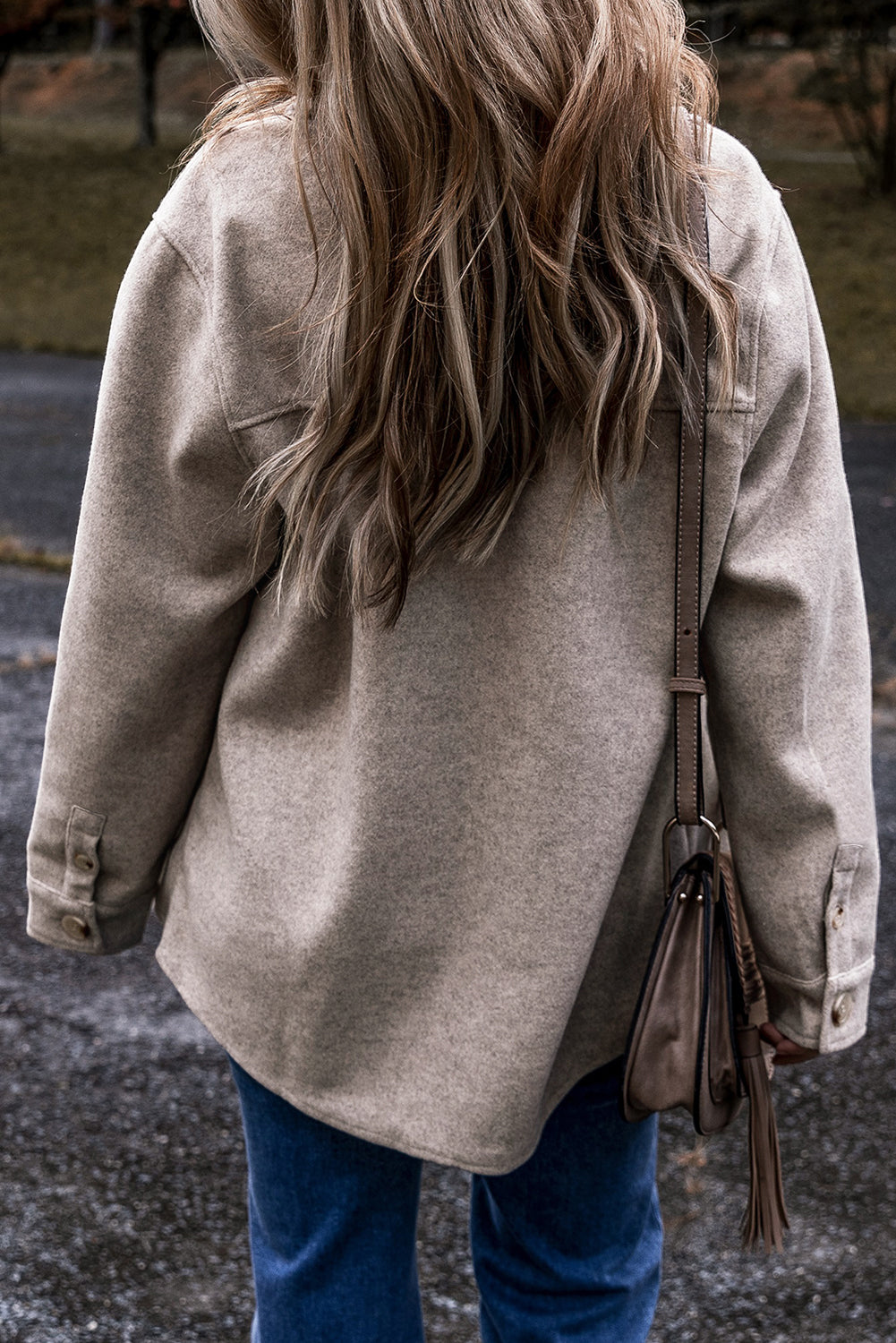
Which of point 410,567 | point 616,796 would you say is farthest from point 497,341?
point 616,796

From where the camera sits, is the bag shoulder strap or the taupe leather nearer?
the bag shoulder strap

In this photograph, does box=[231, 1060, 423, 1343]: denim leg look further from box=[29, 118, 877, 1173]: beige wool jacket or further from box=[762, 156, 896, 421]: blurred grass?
box=[762, 156, 896, 421]: blurred grass

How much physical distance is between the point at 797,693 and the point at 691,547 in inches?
7.0

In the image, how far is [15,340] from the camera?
13.4 meters

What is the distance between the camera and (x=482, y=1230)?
1.55 meters

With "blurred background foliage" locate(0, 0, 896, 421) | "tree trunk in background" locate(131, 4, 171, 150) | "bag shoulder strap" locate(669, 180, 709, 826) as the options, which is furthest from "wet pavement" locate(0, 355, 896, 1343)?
"tree trunk in background" locate(131, 4, 171, 150)

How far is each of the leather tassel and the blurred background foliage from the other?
19.1ft

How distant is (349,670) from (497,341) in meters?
0.35

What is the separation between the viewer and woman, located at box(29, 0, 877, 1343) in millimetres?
1143

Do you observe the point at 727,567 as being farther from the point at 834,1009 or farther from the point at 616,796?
the point at 834,1009

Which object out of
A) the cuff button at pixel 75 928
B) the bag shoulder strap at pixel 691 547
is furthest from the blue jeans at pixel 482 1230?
the bag shoulder strap at pixel 691 547

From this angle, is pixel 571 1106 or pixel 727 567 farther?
pixel 571 1106

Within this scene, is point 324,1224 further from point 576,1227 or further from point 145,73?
point 145,73

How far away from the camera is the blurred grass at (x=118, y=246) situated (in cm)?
1289
